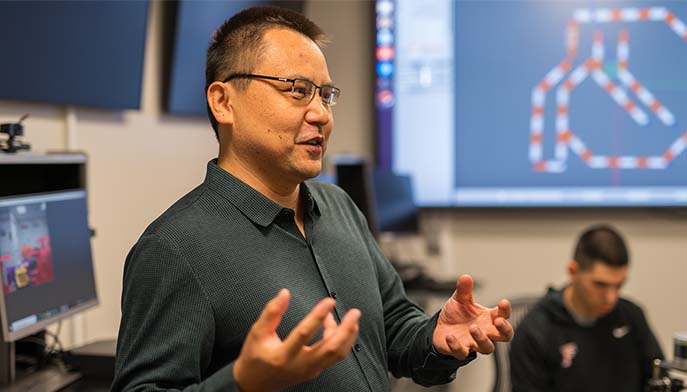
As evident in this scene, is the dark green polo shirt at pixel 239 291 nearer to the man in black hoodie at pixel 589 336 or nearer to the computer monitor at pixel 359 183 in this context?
the man in black hoodie at pixel 589 336

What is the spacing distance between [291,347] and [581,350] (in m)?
1.89

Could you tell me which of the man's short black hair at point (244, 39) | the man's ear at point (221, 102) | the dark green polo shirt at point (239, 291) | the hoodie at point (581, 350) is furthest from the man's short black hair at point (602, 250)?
the man's ear at point (221, 102)

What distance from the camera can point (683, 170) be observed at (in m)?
3.79

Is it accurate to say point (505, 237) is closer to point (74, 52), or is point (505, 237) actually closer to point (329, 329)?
point (74, 52)

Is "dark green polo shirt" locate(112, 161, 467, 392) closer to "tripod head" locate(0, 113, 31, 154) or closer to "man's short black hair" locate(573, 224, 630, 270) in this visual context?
"tripod head" locate(0, 113, 31, 154)

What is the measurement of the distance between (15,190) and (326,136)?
42.1 inches

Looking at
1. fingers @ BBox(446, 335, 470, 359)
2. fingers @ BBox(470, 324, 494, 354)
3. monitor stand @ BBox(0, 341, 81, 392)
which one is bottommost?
monitor stand @ BBox(0, 341, 81, 392)

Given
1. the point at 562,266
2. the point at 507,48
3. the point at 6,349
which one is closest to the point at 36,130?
the point at 6,349

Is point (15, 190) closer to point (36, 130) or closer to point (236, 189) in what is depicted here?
point (36, 130)

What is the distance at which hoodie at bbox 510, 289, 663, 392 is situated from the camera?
2.51m

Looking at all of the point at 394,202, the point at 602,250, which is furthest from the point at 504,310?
the point at 394,202

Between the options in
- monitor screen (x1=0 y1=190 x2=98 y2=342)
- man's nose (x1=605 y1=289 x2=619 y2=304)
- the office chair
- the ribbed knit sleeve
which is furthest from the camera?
the office chair

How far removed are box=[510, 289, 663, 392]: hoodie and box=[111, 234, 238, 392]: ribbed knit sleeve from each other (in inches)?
63.5

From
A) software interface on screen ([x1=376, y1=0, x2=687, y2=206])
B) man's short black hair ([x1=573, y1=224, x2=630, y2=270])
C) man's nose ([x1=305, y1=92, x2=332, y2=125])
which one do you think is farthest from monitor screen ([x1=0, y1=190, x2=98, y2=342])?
software interface on screen ([x1=376, y1=0, x2=687, y2=206])
